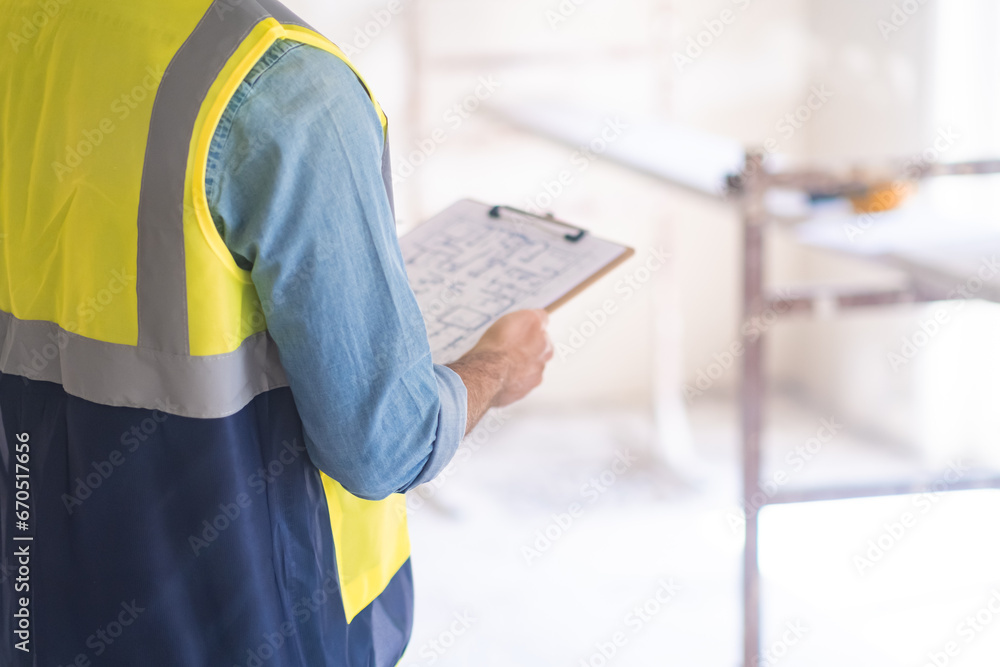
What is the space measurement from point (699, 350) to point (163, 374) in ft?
9.58

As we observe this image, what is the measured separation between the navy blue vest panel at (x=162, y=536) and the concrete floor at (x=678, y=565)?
4.03ft

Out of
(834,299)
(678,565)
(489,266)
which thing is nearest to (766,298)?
(834,299)

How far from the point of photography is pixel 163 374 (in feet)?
2.31

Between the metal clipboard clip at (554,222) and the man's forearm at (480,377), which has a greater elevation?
the metal clipboard clip at (554,222)

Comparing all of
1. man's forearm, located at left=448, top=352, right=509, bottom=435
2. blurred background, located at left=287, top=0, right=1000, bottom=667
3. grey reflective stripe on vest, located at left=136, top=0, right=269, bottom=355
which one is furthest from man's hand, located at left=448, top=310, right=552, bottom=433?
blurred background, located at left=287, top=0, right=1000, bottom=667

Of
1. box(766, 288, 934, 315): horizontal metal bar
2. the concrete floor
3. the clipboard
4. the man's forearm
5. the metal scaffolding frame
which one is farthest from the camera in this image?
the concrete floor

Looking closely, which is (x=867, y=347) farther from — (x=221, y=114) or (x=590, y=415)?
(x=221, y=114)

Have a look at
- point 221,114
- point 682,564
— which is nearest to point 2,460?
point 221,114

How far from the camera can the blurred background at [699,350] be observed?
2.00m

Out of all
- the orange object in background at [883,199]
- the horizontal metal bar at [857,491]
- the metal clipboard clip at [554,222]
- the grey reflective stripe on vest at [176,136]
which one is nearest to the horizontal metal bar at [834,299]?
the orange object in background at [883,199]

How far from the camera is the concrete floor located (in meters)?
1.94

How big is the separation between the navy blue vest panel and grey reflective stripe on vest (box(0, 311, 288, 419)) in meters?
0.01

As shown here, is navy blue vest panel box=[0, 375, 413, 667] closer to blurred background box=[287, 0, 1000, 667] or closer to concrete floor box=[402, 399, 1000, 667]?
blurred background box=[287, 0, 1000, 667]

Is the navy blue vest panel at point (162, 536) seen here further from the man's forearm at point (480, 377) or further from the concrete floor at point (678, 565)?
the concrete floor at point (678, 565)
